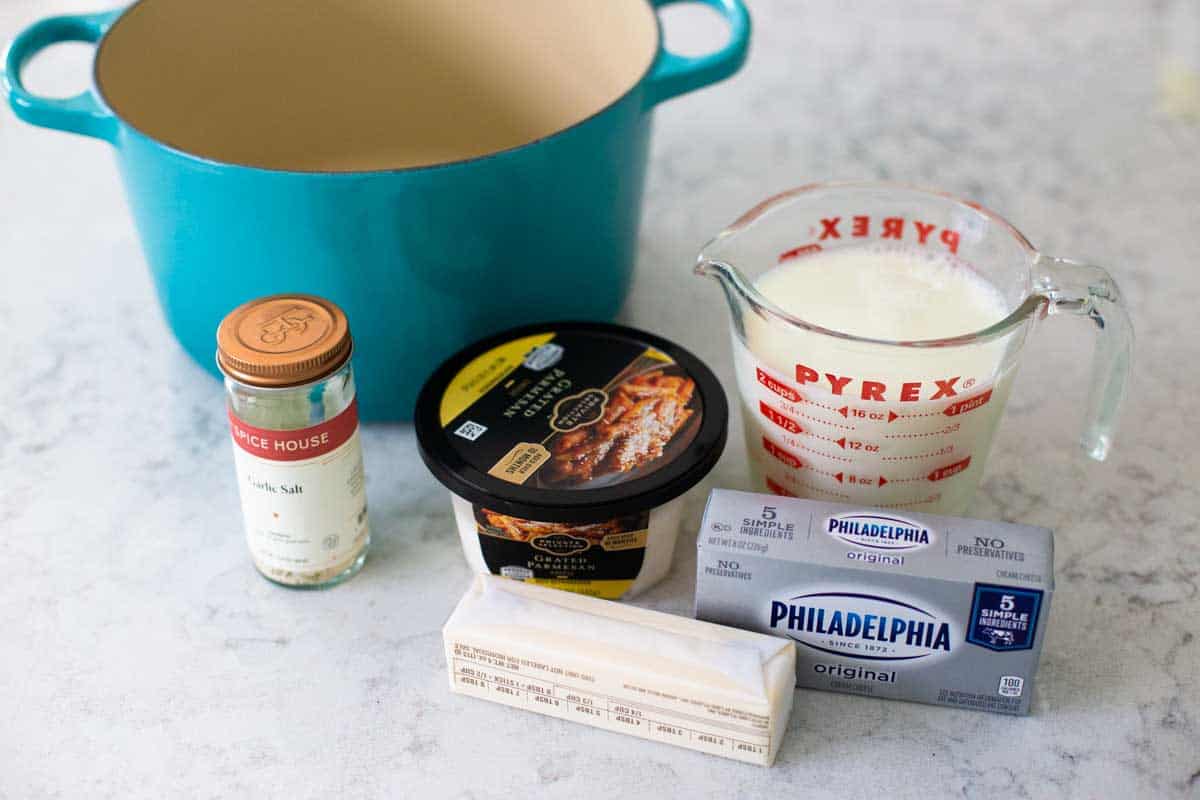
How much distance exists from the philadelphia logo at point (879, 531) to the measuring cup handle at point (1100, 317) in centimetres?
17

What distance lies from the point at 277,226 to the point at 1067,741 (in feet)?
1.96

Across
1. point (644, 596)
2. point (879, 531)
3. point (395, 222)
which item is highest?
point (395, 222)

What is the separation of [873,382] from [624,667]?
0.23 m

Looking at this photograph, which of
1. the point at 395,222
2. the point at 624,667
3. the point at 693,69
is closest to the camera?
the point at 624,667

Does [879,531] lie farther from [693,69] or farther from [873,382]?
[693,69]

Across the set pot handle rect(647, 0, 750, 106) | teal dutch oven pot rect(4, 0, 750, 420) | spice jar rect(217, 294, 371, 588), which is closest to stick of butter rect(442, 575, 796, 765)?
spice jar rect(217, 294, 371, 588)

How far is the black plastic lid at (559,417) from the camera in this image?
33.0 inches

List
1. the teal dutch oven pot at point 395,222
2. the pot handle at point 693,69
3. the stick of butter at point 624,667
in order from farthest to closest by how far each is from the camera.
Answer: the pot handle at point 693,69, the teal dutch oven pot at point 395,222, the stick of butter at point 624,667

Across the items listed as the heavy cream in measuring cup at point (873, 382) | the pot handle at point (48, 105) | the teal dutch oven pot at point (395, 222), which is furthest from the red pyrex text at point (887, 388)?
the pot handle at point (48, 105)

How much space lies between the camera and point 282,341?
Answer: 809 mm

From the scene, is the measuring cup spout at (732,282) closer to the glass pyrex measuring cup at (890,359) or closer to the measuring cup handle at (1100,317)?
the glass pyrex measuring cup at (890,359)

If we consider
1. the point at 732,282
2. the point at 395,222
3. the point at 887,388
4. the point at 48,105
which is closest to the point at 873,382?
the point at 887,388

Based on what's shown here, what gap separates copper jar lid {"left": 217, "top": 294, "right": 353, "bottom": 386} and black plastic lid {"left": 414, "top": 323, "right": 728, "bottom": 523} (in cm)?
10

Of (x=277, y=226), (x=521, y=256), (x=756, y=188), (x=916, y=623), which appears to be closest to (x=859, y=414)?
(x=916, y=623)
